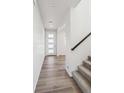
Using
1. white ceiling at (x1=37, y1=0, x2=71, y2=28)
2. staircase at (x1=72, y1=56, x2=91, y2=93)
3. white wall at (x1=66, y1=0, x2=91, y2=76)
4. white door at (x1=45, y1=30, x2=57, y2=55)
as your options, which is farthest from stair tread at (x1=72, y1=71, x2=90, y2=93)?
white door at (x1=45, y1=30, x2=57, y2=55)

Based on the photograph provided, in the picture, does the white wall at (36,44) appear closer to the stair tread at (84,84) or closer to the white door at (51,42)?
the stair tread at (84,84)

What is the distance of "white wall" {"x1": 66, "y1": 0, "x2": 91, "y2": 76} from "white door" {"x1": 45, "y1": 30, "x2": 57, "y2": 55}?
18.5 feet

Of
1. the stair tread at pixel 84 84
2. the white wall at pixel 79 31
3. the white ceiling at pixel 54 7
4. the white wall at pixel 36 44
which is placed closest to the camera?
the stair tread at pixel 84 84

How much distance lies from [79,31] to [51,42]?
5772 millimetres

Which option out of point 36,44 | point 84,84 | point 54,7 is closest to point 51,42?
point 54,7

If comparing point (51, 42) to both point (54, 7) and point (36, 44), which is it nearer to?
point (54, 7)

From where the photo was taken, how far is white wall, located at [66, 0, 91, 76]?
329cm

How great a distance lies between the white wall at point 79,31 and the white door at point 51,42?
5.63 meters

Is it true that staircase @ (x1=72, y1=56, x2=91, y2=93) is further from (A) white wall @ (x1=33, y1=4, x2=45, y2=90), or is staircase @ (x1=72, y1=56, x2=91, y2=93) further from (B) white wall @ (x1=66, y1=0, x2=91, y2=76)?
(A) white wall @ (x1=33, y1=4, x2=45, y2=90)

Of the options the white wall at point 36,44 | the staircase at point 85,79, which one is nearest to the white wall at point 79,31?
the staircase at point 85,79

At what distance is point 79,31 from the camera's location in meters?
3.37

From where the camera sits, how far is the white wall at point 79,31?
3295mm
